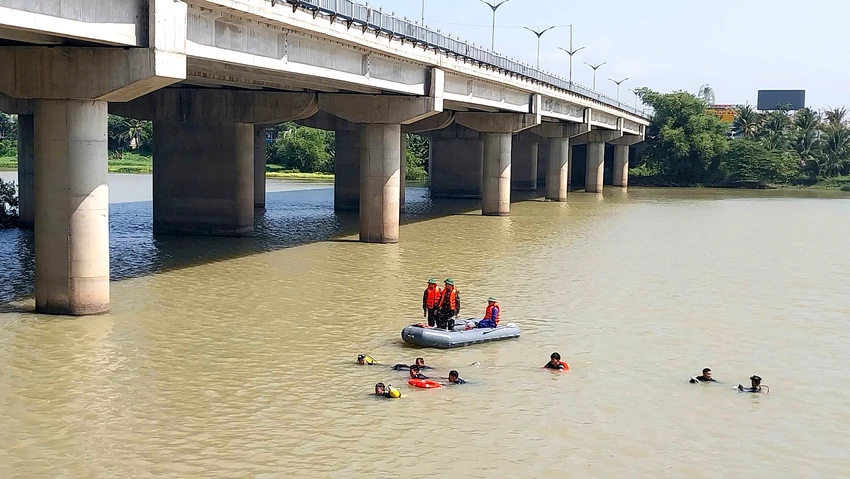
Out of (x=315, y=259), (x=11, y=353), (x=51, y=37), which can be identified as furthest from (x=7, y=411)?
(x=315, y=259)

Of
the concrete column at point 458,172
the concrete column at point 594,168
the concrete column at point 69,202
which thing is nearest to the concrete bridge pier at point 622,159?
the concrete column at point 594,168

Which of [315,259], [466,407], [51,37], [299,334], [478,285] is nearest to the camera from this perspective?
[466,407]

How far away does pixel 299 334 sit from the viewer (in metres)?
25.4

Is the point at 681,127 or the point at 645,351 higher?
the point at 681,127

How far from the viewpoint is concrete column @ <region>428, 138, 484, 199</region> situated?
82.8 m

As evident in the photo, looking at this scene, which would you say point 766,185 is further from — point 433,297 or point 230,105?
point 433,297

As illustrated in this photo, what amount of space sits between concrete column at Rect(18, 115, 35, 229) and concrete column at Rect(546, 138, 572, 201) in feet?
145

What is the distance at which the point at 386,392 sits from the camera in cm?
1991

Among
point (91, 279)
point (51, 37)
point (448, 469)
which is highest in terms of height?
point (51, 37)

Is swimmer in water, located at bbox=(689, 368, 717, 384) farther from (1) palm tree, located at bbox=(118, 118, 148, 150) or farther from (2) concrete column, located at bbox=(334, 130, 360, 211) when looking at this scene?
(1) palm tree, located at bbox=(118, 118, 148, 150)

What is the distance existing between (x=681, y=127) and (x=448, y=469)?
11121cm

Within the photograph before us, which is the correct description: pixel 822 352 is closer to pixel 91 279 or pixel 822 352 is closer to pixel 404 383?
pixel 404 383

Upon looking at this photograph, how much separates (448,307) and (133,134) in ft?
373

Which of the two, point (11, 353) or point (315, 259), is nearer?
point (11, 353)
